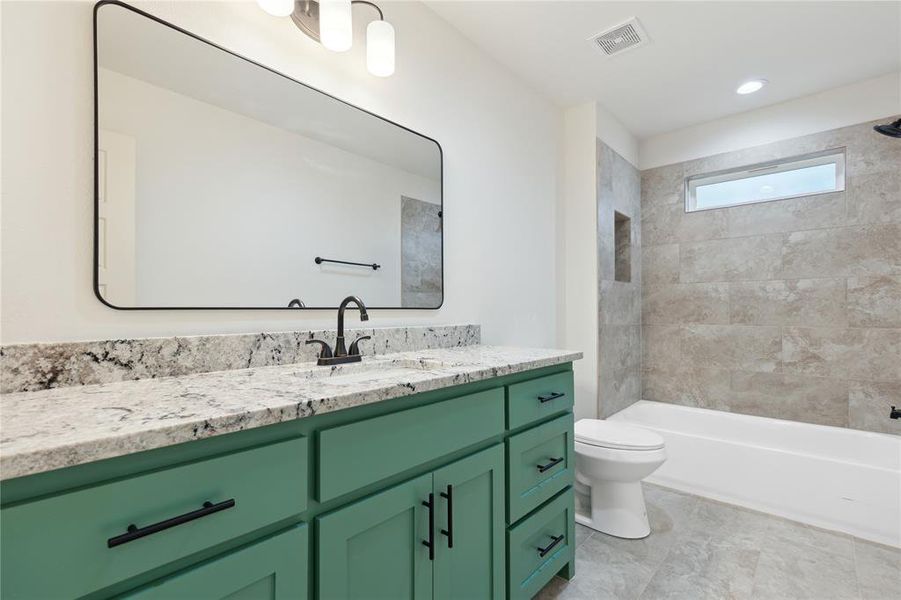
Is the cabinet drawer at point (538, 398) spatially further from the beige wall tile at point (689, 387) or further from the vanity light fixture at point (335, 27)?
the beige wall tile at point (689, 387)

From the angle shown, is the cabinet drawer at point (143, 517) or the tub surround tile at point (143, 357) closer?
the cabinet drawer at point (143, 517)

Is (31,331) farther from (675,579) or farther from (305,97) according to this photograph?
(675,579)

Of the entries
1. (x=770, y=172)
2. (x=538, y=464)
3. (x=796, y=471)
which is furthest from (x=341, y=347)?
(x=770, y=172)

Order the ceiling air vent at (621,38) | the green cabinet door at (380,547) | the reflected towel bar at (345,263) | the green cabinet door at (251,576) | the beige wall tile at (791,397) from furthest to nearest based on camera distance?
the beige wall tile at (791,397)
the ceiling air vent at (621,38)
the reflected towel bar at (345,263)
the green cabinet door at (380,547)
the green cabinet door at (251,576)

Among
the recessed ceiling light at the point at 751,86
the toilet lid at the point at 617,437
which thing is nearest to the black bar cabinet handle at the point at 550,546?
the toilet lid at the point at 617,437

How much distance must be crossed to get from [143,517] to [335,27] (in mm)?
1417

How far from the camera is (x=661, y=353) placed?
11.1 feet

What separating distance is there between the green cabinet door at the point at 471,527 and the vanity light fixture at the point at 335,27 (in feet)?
4.55

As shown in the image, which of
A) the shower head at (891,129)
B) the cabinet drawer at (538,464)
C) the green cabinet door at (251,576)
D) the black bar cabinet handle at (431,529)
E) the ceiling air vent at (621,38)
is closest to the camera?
the green cabinet door at (251,576)

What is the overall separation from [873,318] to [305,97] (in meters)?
3.41

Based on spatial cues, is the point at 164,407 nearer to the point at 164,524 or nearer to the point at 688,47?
the point at 164,524

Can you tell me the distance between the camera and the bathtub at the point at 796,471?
6.64 ft

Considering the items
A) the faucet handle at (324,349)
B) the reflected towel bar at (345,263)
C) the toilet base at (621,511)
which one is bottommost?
the toilet base at (621,511)

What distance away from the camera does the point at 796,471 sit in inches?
87.4
